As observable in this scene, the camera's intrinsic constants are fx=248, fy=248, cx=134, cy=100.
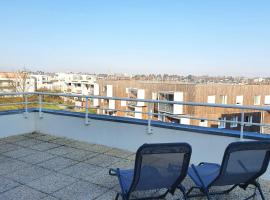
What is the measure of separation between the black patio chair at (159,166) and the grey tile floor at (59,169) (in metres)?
0.68

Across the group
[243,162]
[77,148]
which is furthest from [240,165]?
[77,148]

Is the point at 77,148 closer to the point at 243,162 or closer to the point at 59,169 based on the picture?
the point at 59,169

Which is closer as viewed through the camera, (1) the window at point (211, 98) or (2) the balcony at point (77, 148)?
(2) the balcony at point (77, 148)

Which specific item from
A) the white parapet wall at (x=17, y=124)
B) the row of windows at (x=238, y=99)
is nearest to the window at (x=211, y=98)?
the row of windows at (x=238, y=99)

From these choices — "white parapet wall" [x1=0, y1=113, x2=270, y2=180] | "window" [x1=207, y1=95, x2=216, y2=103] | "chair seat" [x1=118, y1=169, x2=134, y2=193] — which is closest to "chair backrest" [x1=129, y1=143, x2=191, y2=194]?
"chair seat" [x1=118, y1=169, x2=134, y2=193]

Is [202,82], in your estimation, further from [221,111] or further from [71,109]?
[71,109]

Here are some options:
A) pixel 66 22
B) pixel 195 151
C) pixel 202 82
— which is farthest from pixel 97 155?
pixel 202 82

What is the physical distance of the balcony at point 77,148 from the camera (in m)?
3.39

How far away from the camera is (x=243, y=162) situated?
257 cm

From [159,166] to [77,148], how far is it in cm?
327

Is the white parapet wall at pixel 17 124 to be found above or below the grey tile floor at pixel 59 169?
above

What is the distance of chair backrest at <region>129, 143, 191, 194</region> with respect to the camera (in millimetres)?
2332

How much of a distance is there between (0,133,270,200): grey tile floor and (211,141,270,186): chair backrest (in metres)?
0.59

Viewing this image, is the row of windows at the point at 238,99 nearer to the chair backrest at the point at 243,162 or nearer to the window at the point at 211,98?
the window at the point at 211,98
